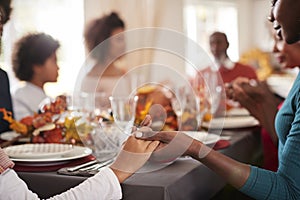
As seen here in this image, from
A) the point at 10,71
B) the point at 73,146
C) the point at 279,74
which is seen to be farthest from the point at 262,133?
the point at 279,74

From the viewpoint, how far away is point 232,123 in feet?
6.21

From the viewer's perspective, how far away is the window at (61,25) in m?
3.13

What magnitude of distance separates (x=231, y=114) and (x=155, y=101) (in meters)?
0.39

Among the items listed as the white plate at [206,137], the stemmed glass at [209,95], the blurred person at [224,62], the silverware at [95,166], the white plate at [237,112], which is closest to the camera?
the silverware at [95,166]

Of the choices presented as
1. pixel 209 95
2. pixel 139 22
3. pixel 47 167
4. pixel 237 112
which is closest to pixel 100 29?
pixel 139 22

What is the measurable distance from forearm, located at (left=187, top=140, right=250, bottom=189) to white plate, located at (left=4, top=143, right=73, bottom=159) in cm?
38

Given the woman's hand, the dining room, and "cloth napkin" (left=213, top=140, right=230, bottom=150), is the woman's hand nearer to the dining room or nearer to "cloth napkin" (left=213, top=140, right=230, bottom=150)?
the dining room

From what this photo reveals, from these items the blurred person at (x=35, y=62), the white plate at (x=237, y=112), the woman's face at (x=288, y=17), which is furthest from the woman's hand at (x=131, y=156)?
the blurred person at (x=35, y=62)

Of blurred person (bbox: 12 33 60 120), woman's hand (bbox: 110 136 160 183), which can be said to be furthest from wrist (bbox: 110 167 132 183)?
blurred person (bbox: 12 33 60 120)

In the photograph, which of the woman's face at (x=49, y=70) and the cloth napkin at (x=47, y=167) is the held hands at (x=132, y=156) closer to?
the cloth napkin at (x=47, y=167)

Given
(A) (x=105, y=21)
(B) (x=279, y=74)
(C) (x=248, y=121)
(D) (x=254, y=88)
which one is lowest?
(B) (x=279, y=74)

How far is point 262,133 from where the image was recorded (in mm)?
1934

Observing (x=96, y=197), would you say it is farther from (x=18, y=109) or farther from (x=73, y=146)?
(x=18, y=109)

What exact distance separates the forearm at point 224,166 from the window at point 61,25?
6.62ft
